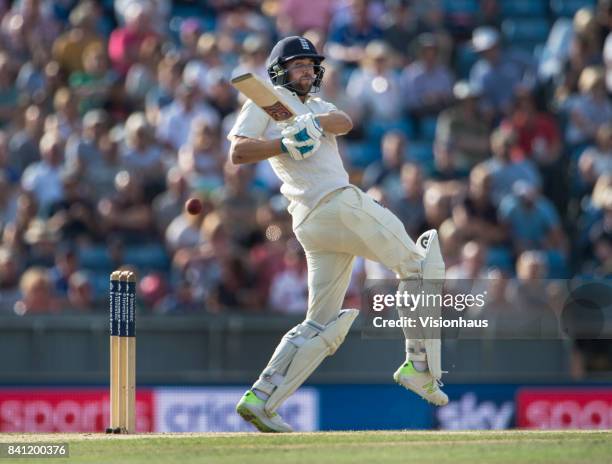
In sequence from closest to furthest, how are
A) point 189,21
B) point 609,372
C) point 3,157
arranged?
point 609,372 → point 3,157 → point 189,21

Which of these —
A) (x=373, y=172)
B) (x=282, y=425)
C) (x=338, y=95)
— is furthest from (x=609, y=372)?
(x=282, y=425)

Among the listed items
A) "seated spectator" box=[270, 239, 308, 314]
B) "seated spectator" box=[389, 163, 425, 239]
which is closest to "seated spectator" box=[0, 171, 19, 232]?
"seated spectator" box=[270, 239, 308, 314]

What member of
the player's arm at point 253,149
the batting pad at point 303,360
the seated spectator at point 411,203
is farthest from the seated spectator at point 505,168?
the player's arm at point 253,149

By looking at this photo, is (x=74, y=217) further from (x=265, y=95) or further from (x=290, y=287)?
(x=265, y=95)

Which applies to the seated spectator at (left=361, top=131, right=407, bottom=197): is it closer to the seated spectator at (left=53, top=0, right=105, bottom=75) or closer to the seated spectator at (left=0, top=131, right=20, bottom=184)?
the seated spectator at (left=53, top=0, right=105, bottom=75)

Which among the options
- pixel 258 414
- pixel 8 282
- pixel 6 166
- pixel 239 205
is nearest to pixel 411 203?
pixel 239 205

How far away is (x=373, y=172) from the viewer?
1467 cm

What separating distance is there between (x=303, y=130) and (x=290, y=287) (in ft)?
18.0

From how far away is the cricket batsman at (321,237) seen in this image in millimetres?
8320

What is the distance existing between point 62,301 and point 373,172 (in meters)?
3.39

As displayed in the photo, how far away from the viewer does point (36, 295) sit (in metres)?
13.0

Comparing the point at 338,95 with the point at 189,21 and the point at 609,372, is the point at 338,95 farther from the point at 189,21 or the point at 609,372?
the point at 609,372

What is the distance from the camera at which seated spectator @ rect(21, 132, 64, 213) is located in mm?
14289

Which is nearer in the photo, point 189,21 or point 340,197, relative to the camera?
point 340,197
